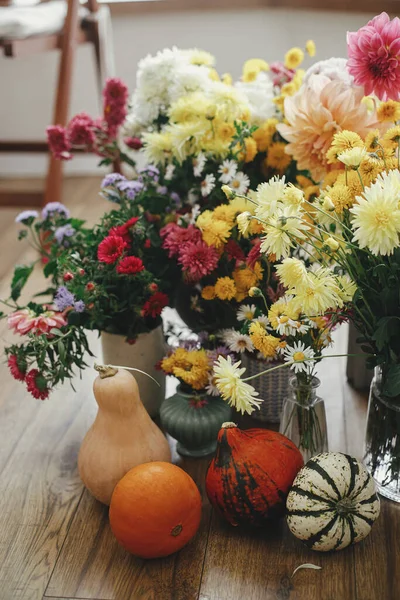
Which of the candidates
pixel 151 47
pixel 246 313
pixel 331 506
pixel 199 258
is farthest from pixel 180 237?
pixel 151 47

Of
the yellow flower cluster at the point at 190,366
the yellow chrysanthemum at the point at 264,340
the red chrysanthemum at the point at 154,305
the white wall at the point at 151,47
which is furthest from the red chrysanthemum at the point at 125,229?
the white wall at the point at 151,47

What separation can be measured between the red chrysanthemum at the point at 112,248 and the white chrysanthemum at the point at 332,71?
1.31ft

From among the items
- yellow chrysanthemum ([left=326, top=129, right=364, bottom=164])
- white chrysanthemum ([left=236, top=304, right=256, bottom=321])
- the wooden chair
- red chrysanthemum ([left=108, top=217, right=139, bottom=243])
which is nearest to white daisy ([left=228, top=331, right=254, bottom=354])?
white chrysanthemum ([left=236, top=304, right=256, bottom=321])

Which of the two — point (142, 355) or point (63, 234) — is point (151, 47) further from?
point (142, 355)

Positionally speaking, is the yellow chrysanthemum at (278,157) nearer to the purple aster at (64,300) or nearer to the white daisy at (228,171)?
the white daisy at (228,171)

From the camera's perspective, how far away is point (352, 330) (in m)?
1.38

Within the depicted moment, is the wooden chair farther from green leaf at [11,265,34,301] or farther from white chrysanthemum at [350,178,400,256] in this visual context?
white chrysanthemum at [350,178,400,256]

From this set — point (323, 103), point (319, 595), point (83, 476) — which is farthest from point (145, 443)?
point (323, 103)

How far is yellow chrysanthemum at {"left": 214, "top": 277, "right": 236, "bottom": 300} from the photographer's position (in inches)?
46.8

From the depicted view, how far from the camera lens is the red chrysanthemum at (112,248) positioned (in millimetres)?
1168

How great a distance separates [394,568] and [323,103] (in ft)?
2.16

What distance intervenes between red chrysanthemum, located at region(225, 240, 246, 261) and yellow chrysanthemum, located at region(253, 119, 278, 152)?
0.21m

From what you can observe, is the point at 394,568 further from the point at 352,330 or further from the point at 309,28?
the point at 309,28

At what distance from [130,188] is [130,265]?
0.75 ft
